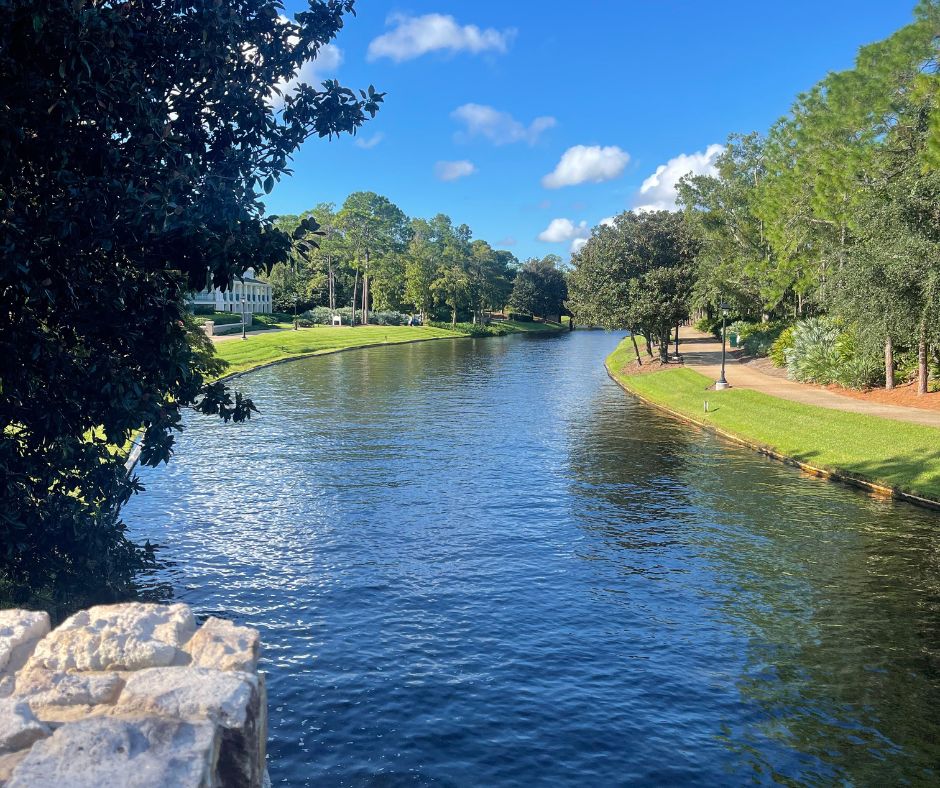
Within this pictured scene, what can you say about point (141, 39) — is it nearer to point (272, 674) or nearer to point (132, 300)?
point (132, 300)

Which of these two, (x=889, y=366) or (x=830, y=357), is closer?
(x=889, y=366)

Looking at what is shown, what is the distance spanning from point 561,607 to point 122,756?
12.8 m

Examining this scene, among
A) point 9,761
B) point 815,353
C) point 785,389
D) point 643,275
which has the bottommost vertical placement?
point 785,389

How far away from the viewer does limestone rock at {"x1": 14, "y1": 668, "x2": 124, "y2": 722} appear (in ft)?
21.7

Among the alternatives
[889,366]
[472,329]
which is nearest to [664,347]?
[889,366]

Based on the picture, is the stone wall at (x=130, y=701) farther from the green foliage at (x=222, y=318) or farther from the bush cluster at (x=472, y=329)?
the bush cluster at (x=472, y=329)

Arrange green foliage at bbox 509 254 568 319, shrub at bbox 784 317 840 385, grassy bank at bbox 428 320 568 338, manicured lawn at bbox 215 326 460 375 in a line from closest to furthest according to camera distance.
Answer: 1. shrub at bbox 784 317 840 385
2. manicured lawn at bbox 215 326 460 375
3. grassy bank at bbox 428 320 568 338
4. green foliage at bbox 509 254 568 319

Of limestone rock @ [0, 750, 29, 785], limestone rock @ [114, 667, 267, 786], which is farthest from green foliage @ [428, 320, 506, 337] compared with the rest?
limestone rock @ [0, 750, 29, 785]

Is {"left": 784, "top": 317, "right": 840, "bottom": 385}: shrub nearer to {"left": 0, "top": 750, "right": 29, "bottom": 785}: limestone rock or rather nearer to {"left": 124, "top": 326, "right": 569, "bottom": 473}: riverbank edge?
{"left": 124, "top": 326, "right": 569, "bottom": 473}: riverbank edge

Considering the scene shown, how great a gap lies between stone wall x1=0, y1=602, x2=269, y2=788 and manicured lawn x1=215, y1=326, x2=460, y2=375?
5405cm

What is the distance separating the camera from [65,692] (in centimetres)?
669

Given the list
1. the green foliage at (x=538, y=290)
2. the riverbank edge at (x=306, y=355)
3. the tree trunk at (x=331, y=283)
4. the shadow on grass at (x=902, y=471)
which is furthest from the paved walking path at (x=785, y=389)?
the green foliage at (x=538, y=290)

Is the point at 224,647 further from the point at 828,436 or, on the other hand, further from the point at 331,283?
the point at 331,283

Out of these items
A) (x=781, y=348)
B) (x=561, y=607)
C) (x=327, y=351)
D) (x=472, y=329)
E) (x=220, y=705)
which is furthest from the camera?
(x=472, y=329)
